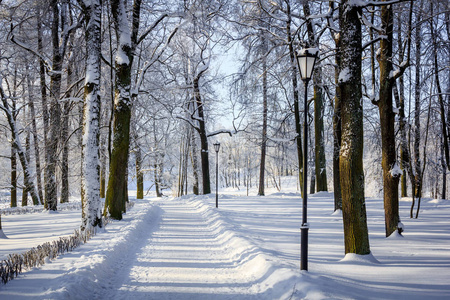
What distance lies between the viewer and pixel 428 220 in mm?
9836

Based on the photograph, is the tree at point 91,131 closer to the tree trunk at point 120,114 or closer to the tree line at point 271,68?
the tree line at point 271,68

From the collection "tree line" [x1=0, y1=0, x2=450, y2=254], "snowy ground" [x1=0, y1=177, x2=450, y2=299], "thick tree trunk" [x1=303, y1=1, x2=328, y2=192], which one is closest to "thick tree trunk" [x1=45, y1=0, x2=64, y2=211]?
"tree line" [x1=0, y1=0, x2=450, y2=254]

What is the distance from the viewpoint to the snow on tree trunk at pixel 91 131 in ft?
26.2

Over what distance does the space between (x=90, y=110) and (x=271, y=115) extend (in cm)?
1456

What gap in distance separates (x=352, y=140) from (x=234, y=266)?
3.33 metres

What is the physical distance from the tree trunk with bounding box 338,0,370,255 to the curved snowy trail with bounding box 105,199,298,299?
190cm

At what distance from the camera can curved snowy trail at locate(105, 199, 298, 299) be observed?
412cm

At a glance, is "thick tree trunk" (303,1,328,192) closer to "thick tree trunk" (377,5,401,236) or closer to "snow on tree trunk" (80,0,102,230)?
"thick tree trunk" (377,5,401,236)

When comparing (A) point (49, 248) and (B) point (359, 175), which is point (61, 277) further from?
(B) point (359, 175)

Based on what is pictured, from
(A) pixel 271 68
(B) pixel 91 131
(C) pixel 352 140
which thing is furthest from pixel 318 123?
(B) pixel 91 131

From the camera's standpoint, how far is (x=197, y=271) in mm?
5102

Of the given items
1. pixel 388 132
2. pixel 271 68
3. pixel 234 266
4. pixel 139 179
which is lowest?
pixel 234 266

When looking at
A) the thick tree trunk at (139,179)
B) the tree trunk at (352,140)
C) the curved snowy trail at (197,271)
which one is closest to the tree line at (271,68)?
the tree trunk at (352,140)

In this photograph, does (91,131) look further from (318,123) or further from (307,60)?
(318,123)
